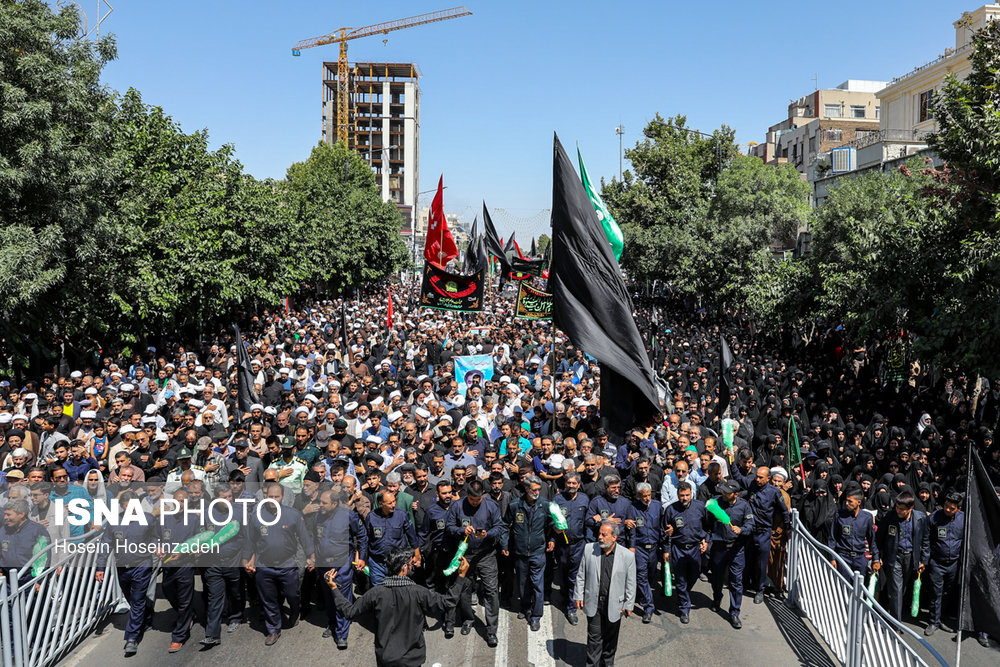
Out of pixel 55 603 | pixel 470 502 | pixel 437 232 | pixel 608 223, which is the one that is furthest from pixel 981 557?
pixel 437 232

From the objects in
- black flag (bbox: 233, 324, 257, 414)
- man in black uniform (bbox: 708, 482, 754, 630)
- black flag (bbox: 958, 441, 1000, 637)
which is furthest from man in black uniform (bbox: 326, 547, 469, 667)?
black flag (bbox: 233, 324, 257, 414)

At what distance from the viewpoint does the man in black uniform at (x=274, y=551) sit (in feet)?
23.2

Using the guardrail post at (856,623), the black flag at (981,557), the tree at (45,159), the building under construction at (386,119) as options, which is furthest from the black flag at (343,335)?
the building under construction at (386,119)

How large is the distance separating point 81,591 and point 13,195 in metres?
9.19

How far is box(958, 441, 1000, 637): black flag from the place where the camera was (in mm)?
5613

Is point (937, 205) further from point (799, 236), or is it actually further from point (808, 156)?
point (808, 156)

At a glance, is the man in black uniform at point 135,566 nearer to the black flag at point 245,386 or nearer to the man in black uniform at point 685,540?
the man in black uniform at point 685,540

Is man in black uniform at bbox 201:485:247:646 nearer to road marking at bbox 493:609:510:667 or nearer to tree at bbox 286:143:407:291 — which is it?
road marking at bbox 493:609:510:667

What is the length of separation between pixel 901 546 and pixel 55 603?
7.89m

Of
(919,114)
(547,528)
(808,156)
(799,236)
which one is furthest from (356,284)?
(547,528)

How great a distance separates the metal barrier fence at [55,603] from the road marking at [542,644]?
412cm

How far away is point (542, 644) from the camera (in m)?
7.27

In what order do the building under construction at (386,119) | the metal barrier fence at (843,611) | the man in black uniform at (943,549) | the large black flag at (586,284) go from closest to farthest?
the metal barrier fence at (843,611) < the man in black uniform at (943,549) < the large black flag at (586,284) < the building under construction at (386,119)

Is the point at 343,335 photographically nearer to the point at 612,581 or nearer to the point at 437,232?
the point at 437,232
